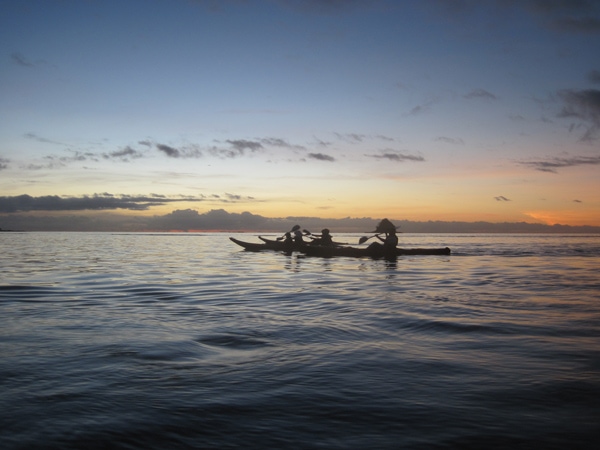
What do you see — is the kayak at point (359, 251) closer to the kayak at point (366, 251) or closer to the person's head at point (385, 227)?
the kayak at point (366, 251)

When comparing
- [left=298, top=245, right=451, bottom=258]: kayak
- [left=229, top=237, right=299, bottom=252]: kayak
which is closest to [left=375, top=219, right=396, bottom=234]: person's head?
[left=298, top=245, right=451, bottom=258]: kayak

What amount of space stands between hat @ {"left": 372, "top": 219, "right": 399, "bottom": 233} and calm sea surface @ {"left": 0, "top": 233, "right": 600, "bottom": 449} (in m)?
17.3

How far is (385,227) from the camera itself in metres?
31.2

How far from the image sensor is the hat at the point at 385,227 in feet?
102

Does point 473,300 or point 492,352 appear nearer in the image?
point 492,352

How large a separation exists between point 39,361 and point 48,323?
3.36 m

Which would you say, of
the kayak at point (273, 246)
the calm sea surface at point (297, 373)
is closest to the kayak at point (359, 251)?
the kayak at point (273, 246)

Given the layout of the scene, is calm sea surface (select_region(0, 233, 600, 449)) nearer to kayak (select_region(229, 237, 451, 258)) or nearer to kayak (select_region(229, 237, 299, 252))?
kayak (select_region(229, 237, 451, 258))

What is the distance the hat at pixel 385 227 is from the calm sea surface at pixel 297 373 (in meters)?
17.3

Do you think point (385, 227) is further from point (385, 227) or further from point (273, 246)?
point (273, 246)

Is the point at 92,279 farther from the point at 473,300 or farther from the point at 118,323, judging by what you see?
the point at 473,300

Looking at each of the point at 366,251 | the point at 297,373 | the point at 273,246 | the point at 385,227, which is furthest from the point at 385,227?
the point at 297,373

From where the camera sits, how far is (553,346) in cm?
813

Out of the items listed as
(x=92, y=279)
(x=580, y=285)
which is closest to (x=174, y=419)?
(x=92, y=279)
